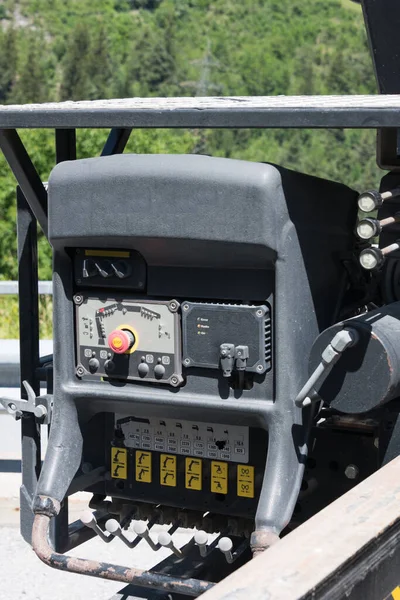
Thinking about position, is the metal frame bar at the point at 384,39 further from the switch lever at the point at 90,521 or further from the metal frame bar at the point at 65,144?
the switch lever at the point at 90,521

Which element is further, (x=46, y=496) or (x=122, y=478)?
(x=122, y=478)

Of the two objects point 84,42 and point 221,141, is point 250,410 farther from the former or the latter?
point 84,42

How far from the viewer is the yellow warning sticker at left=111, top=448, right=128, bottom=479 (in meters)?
2.98

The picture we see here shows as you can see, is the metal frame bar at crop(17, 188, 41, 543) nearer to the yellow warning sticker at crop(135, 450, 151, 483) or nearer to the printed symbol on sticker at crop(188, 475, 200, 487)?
the yellow warning sticker at crop(135, 450, 151, 483)

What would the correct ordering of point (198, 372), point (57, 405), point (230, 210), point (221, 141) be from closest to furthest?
point (230, 210)
point (198, 372)
point (57, 405)
point (221, 141)

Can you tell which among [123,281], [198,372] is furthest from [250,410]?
[123,281]

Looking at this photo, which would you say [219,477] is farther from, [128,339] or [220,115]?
[220,115]

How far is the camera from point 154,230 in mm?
2586

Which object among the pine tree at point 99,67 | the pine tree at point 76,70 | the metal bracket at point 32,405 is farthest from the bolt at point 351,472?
the pine tree at point 76,70

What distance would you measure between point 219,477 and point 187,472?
10cm

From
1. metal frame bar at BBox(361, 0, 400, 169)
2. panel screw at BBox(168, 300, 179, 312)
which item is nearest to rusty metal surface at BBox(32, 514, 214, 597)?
panel screw at BBox(168, 300, 179, 312)

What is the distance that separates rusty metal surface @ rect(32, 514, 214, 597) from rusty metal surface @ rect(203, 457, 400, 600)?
0.71 metres

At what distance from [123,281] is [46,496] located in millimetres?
645

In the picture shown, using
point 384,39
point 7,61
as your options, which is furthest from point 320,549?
point 7,61
